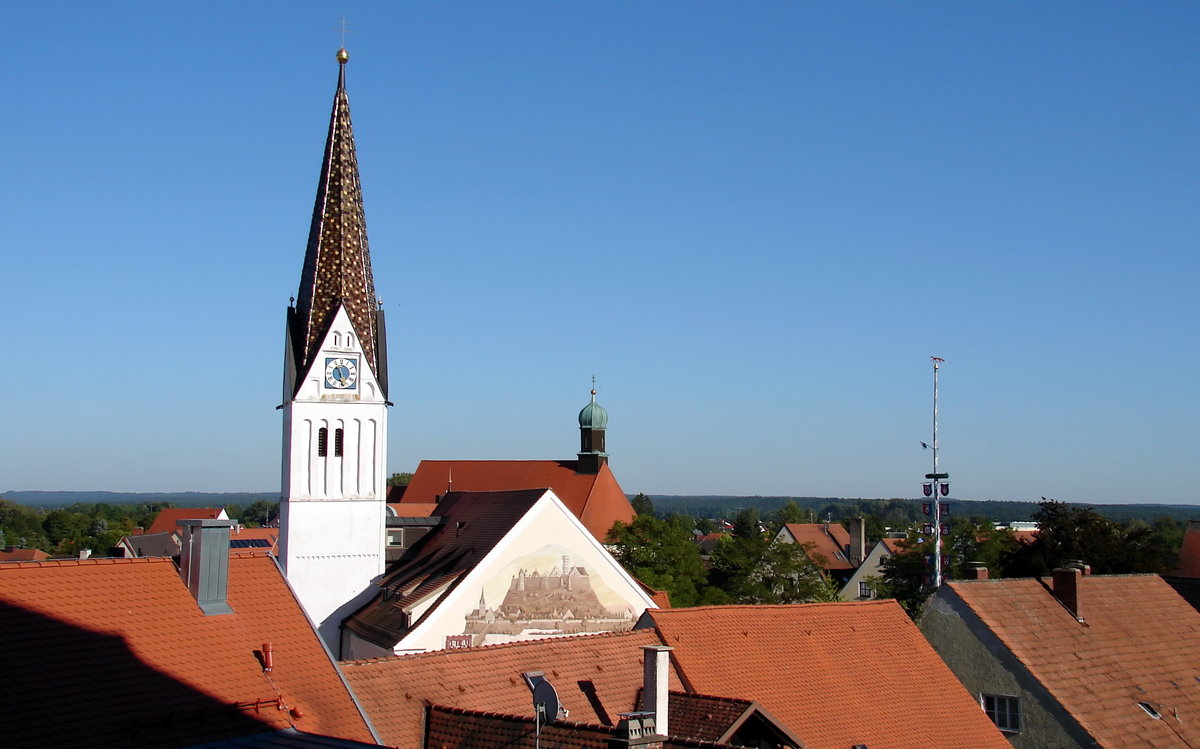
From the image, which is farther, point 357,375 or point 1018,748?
point 357,375

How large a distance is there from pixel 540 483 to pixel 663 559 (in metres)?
22.3

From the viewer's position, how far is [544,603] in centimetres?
2995

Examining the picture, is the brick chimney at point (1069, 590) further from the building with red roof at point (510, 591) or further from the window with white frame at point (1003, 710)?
the building with red roof at point (510, 591)

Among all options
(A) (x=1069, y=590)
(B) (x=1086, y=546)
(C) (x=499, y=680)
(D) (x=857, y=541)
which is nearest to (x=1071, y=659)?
(A) (x=1069, y=590)

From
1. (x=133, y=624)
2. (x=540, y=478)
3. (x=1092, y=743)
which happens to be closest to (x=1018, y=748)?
(x=1092, y=743)

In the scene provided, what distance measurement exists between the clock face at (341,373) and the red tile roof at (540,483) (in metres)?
21.3

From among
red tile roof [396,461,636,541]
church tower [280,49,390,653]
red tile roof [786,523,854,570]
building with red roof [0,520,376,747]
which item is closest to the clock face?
Answer: church tower [280,49,390,653]

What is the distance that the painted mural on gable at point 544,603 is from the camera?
29219 millimetres

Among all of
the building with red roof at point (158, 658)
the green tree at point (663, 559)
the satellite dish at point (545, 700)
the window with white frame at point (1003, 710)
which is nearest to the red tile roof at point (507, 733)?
the satellite dish at point (545, 700)

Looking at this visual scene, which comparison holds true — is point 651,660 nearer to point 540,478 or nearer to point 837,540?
point 540,478

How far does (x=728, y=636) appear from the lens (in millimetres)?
22500

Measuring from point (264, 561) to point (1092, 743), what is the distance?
16246 mm

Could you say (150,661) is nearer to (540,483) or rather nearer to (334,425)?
(334,425)

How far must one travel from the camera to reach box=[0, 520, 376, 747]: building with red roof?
539 inches
